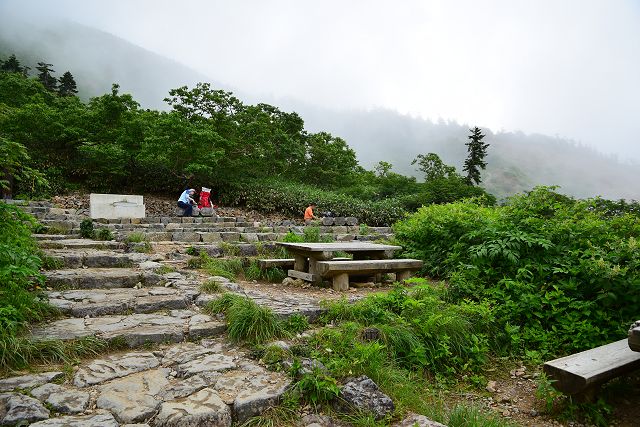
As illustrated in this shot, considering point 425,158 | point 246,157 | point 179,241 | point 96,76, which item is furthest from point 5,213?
point 96,76

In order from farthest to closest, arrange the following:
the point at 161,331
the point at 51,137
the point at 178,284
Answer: the point at 51,137, the point at 178,284, the point at 161,331

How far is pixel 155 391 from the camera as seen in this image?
2342 millimetres

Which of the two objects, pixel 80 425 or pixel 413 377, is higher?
pixel 80 425

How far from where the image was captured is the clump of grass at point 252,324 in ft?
10.5

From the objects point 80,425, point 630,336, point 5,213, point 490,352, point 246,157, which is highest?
point 246,157

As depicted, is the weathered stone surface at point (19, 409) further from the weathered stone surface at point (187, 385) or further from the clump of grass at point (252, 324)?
the clump of grass at point (252, 324)

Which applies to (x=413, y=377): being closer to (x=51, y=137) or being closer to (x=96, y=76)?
(x=51, y=137)

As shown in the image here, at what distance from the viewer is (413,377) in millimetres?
3318

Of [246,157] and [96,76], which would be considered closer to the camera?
[246,157]

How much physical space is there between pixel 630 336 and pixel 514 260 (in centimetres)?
217

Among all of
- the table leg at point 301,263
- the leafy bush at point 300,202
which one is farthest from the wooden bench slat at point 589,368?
the leafy bush at point 300,202

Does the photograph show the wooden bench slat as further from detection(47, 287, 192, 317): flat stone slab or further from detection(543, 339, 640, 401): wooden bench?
detection(47, 287, 192, 317): flat stone slab

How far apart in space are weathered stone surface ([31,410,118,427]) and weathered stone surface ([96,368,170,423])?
63mm

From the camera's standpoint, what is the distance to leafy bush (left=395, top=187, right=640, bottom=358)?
13.1ft
